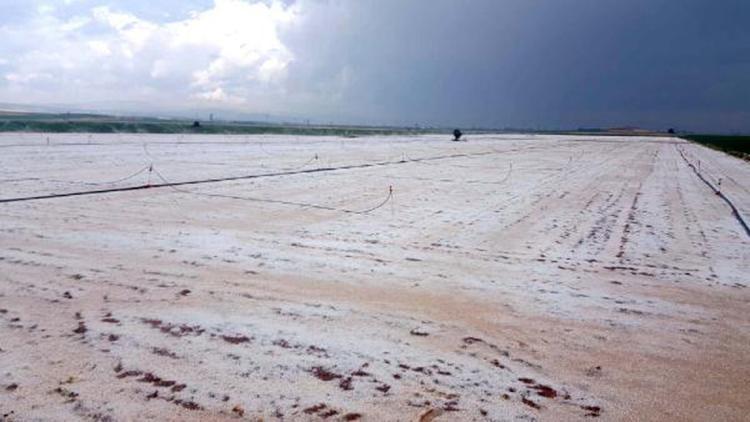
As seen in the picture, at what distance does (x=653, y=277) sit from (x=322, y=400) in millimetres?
5726

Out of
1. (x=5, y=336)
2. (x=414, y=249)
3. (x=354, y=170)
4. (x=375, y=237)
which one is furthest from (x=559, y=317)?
(x=354, y=170)

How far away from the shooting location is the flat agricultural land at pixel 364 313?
4141 millimetres

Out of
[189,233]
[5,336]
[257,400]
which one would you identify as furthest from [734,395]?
[189,233]

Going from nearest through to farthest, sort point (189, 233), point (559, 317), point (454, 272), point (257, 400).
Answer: point (257, 400), point (559, 317), point (454, 272), point (189, 233)

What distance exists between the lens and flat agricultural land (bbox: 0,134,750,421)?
13.6 feet

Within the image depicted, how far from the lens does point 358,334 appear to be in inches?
211

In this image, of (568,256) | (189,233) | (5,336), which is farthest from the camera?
(189,233)

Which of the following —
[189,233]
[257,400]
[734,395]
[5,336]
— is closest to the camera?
[257,400]

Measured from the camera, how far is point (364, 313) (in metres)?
5.98

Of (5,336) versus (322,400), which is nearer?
(322,400)

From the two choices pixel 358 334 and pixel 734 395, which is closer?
pixel 734 395

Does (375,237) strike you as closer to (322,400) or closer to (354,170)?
(322,400)

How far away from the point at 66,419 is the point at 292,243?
5610 mm

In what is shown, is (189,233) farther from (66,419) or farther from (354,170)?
(354,170)
